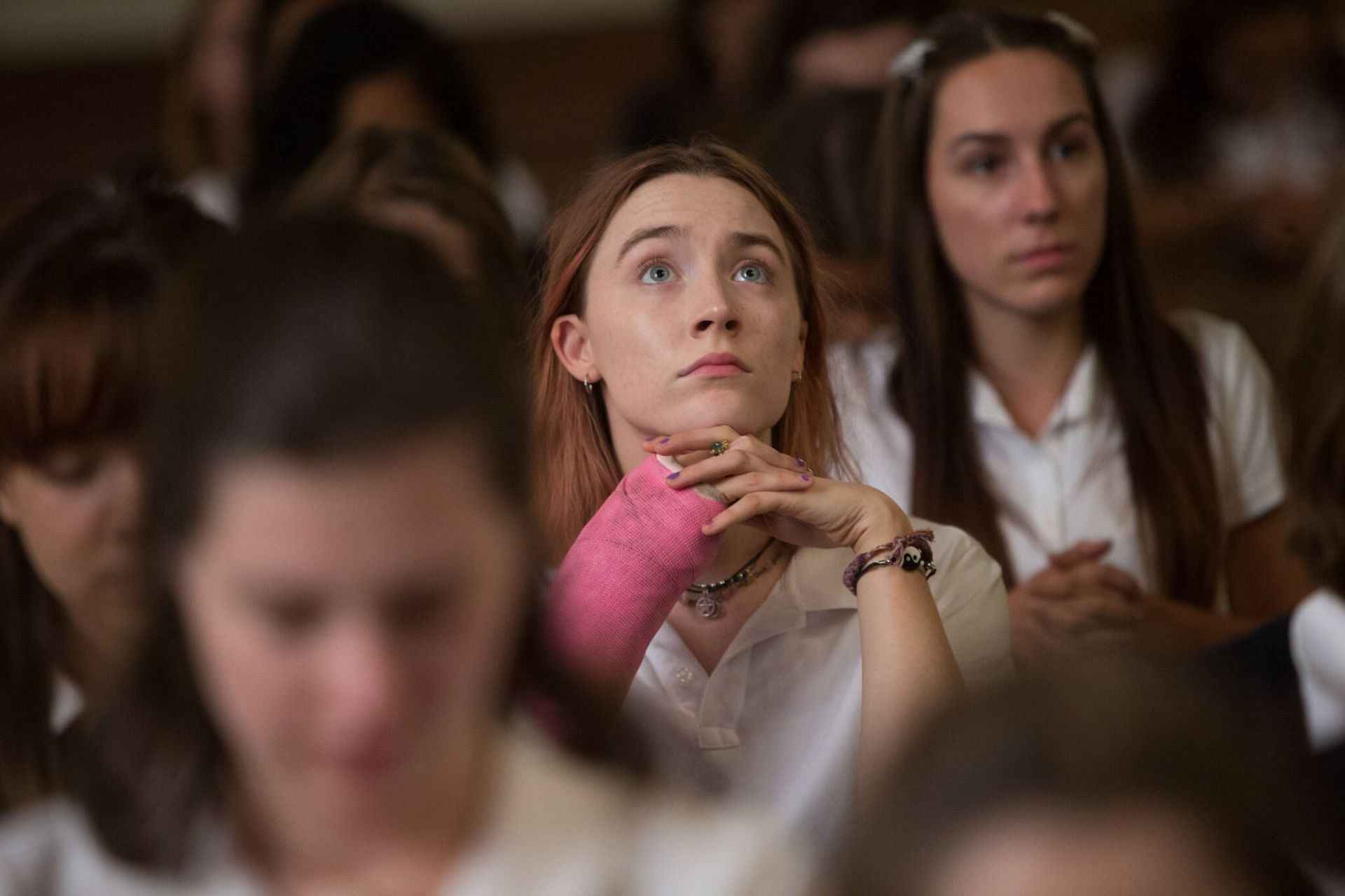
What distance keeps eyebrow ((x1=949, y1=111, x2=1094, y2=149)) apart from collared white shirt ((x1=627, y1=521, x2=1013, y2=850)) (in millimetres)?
662

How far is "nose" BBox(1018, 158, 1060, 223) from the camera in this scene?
1637 mm

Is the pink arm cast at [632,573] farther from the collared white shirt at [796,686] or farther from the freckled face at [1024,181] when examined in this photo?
the freckled face at [1024,181]

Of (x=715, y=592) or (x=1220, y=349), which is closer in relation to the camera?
(x=715, y=592)

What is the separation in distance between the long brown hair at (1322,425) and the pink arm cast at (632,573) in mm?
473

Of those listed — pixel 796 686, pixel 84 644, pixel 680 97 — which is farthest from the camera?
pixel 680 97

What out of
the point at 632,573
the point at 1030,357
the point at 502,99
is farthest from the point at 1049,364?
the point at 502,99

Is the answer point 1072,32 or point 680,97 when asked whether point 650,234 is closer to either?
point 1072,32

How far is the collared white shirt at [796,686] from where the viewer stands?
1.11 m

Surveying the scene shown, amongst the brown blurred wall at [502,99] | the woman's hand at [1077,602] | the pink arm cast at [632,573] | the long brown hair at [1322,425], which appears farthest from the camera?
the brown blurred wall at [502,99]

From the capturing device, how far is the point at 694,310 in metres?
1.10

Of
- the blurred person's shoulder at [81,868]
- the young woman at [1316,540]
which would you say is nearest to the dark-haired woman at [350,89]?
the young woman at [1316,540]

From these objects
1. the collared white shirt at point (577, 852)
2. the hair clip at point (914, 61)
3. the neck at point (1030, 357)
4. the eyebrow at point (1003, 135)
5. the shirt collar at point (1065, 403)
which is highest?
the hair clip at point (914, 61)

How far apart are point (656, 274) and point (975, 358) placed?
2.37 ft

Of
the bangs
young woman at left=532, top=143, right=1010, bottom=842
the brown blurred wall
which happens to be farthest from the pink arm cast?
the brown blurred wall
